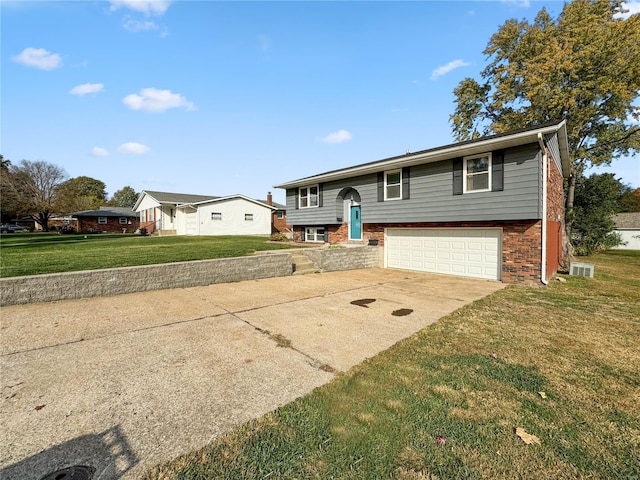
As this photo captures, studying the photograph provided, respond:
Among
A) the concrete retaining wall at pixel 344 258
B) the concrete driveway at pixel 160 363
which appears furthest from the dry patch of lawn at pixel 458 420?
the concrete retaining wall at pixel 344 258

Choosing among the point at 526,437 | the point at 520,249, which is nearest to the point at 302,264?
the point at 520,249

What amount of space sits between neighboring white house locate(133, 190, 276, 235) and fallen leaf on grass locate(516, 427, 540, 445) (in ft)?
86.5

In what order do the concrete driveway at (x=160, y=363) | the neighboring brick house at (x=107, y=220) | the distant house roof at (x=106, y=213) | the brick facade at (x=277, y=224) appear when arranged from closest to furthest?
the concrete driveway at (x=160, y=363), the brick facade at (x=277, y=224), the distant house roof at (x=106, y=213), the neighboring brick house at (x=107, y=220)

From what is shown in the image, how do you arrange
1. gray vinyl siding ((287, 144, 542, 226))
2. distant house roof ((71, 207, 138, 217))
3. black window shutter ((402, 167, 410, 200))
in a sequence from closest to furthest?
gray vinyl siding ((287, 144, 542, 226))
black window shutter ((402, 167, 410, 200))
distant house roof ((71, 207, 138, 217))

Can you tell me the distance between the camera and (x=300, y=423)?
96.7 inches

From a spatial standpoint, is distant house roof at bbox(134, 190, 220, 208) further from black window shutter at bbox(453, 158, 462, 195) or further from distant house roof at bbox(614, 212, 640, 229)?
distant house roof at bbox(614, 212, 640, 229)

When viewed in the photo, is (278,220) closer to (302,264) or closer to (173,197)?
(173,197)

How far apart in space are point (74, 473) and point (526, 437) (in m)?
3.32

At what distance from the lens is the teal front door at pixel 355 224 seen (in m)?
14.2

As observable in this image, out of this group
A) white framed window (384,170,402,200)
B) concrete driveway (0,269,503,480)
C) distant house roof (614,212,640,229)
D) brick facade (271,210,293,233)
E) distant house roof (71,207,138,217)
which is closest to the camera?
concrete driveway (0,269,503,480)

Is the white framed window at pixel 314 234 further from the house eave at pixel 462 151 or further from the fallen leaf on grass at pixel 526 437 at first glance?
the fallen leaf on grass at pixel 526 437

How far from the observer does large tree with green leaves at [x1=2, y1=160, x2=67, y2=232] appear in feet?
118

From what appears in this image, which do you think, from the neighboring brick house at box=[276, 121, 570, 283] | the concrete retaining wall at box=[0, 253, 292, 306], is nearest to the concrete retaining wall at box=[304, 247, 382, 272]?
the neighboring brick house at box=[276, 121, 570, 283]

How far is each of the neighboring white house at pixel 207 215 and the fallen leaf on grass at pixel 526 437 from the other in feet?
86.5
